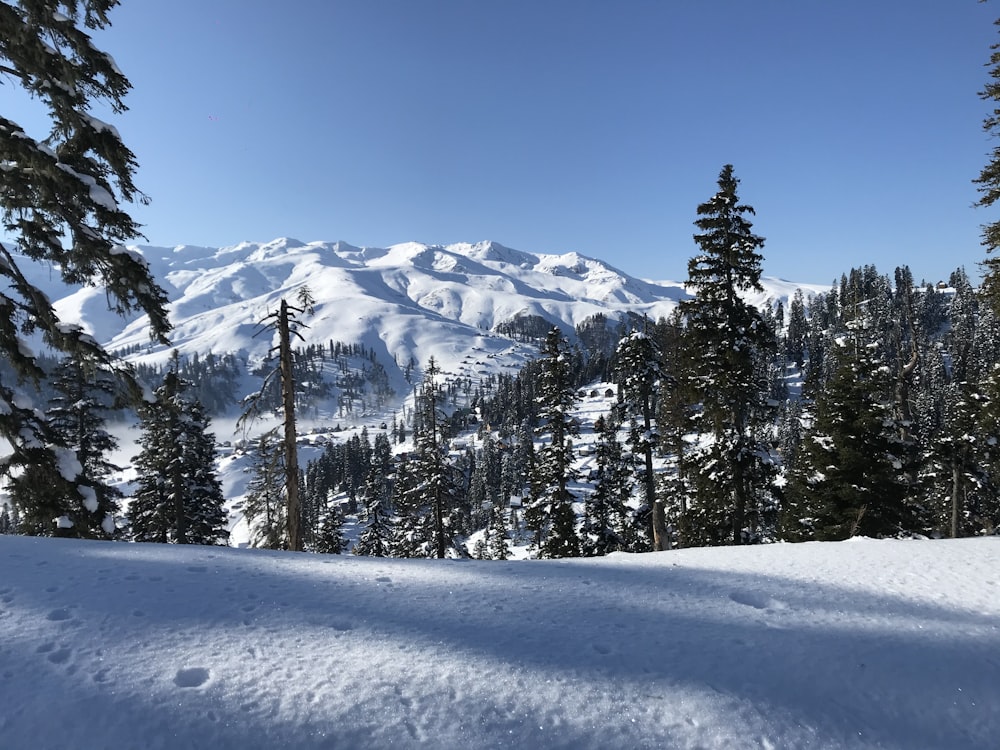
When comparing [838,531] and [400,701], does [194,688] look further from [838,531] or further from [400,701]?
[838,531]

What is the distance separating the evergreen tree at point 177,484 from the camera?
2194 centimetres

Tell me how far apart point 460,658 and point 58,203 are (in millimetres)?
9675

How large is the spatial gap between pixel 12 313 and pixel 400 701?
10.2 metres

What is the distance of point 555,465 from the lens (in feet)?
79.6

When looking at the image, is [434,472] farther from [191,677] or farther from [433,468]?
[191,677]

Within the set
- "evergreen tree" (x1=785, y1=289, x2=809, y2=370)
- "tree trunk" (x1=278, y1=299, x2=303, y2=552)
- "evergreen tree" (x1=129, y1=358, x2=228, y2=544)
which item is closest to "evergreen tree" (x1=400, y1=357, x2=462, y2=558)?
"evergreen tree" (x1=129, y1=358, x2=228, y2=544)

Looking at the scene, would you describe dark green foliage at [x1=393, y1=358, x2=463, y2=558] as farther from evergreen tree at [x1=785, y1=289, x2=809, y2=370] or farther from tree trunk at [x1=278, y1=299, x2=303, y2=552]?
evergreen tree at [x1=785, y1=289, x2=809, y2=370]

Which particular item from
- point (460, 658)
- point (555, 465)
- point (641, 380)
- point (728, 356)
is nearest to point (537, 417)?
point (555, 465)

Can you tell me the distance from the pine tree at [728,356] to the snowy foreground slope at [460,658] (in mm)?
11917

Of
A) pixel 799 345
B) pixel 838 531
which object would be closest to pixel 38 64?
pixel 838 531

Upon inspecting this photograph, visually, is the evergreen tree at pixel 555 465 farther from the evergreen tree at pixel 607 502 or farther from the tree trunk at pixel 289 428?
the tree trunk at pixel 289 428

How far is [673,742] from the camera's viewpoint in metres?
2.88

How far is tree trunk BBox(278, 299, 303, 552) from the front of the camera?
46.1 ft

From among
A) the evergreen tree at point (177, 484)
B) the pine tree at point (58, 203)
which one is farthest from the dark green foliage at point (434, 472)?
the pine tree at point (58, 203)
